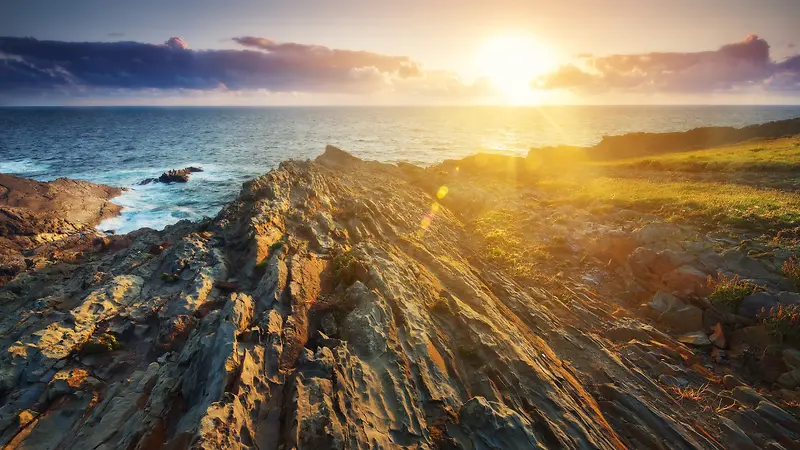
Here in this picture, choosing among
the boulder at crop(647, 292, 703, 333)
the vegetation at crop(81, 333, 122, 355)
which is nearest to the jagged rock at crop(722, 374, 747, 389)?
the boulder at crop(647, 292, 703, 333)

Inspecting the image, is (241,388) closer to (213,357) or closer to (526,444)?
(213,357)

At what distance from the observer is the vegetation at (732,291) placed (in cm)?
2077

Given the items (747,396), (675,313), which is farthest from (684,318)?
(747,396)

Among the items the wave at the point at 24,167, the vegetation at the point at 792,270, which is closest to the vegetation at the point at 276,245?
the vegetation at the point at 792,270

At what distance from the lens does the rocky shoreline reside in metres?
11.0

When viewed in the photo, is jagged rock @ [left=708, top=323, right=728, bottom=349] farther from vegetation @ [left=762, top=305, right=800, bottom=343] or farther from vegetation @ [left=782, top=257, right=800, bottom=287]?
vegetation @ [left=782, top=257, right=800, bottom=287]

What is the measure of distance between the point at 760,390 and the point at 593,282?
37.2ft

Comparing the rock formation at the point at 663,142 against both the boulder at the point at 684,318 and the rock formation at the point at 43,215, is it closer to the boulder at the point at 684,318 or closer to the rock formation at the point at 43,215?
the boulder at the point at 684,318

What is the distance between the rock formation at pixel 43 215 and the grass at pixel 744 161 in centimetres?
8266

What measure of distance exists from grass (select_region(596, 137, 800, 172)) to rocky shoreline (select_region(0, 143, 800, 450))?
31314 millimetres

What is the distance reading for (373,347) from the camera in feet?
44.9

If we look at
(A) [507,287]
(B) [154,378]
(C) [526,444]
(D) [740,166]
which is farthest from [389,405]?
(D) [740,166]

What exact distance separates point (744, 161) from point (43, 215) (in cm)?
9478

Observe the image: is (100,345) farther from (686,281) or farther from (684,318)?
(686,281)
